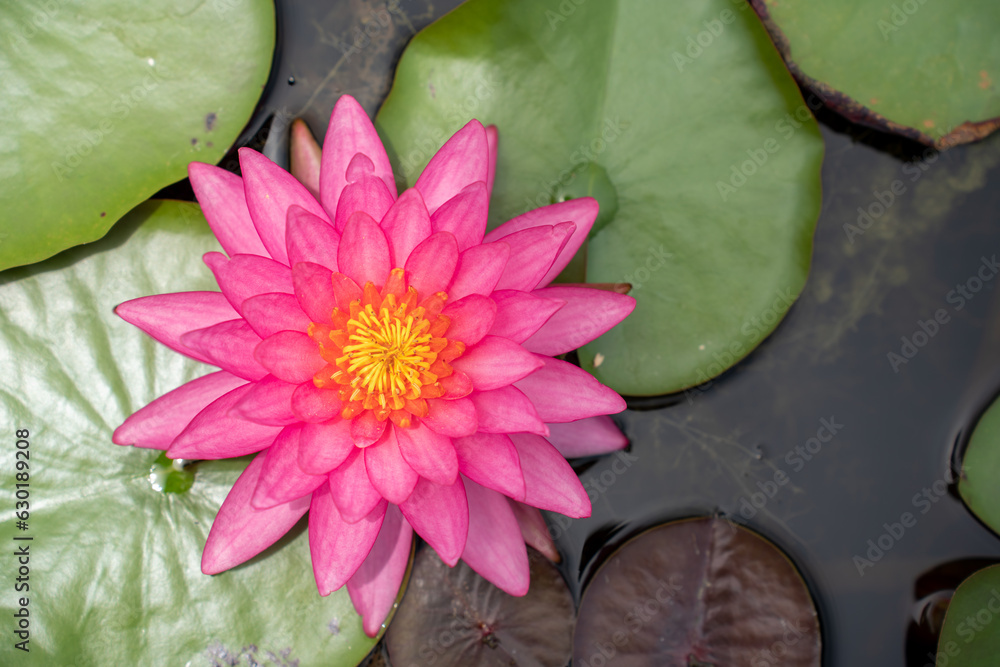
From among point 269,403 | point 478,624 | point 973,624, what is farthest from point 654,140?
point 973,624

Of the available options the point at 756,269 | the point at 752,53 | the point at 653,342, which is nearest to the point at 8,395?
the point at 653,342

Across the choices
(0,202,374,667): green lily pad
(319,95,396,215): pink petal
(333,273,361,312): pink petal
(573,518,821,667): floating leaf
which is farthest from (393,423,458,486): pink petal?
(573,518,821,667): floating leaf

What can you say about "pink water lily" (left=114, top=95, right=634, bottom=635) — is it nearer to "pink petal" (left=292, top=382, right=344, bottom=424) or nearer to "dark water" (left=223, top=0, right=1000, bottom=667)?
"pink petal" (left=292, top=382, right=344, bottom=424)

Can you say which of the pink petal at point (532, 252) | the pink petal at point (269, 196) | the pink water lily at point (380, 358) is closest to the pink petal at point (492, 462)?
the pink water lily at point (380, 358)

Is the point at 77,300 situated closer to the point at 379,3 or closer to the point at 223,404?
the point at 223,404

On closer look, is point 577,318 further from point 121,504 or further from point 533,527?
point 121,504

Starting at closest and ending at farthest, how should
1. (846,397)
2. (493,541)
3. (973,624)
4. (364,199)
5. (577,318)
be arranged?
1. (364,199)
2. (577,318)
3. (493,541)
4. (973,624)
5. (846,397)
